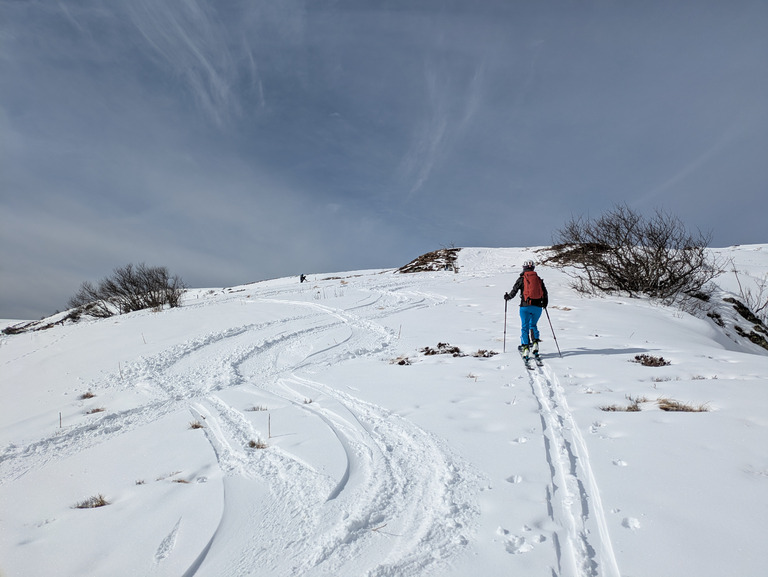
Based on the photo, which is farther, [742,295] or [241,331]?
[742,295]

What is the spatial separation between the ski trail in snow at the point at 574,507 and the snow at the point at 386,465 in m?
0.01

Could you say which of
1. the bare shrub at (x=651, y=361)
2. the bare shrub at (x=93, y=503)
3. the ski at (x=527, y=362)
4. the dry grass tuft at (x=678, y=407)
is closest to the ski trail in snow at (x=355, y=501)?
the bare shrub at (x=93, y=503)

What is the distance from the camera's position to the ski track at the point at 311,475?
254 cm

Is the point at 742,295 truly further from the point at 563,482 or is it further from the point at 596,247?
the point at 563,482

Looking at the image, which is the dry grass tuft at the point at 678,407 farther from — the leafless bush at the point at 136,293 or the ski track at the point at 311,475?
the leafless bush at the point at 136,293

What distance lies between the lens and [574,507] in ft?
9.69

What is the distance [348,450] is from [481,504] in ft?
5.28

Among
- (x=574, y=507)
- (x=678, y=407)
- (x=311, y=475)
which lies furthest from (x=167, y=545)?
(x=678, y=407)

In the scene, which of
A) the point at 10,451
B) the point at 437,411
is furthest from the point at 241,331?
the point at 437,411

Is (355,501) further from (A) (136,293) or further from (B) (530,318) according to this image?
(A) (136,293)

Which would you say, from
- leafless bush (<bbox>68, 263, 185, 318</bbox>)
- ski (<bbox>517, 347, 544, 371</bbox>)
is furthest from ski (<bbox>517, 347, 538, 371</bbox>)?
leafless bush (<bbox>68, 263, 185, 318</bbox>)

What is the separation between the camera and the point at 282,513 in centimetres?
303

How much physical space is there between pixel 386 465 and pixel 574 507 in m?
1.71

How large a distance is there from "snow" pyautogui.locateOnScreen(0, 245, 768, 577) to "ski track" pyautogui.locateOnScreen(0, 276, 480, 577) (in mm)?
19
